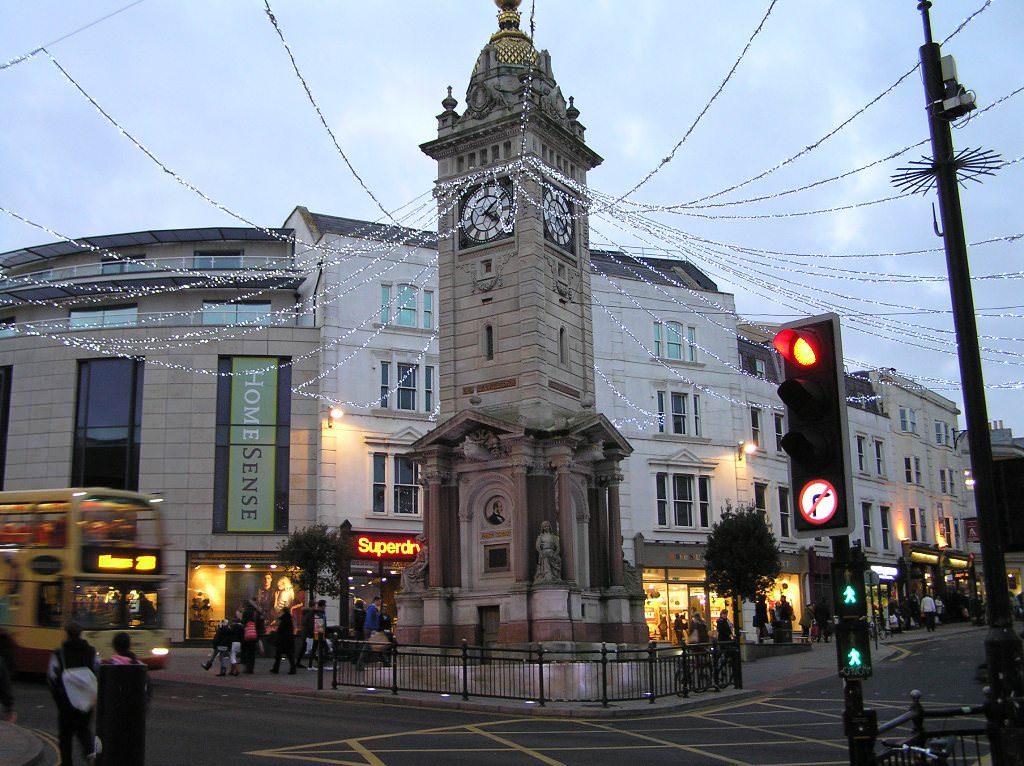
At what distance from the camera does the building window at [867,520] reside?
53188 mm

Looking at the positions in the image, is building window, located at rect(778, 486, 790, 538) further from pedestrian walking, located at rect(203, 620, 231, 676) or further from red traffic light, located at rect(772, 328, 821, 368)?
red traffic light, located at rect(772, 328, 821, 368)

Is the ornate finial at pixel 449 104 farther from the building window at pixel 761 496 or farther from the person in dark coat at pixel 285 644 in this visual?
the building window at pixel 761 496

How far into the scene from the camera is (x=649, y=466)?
44594mm

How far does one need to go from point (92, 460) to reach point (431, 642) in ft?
67.1

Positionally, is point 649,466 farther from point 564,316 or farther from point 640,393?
point 564,316

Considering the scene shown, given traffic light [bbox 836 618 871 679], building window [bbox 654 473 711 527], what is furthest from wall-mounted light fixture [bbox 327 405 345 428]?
traffic light [bbox 836 618 871 679]

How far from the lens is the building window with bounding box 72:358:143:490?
131 feet

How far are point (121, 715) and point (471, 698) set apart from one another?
44.8ft

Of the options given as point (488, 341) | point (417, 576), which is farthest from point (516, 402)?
point (417, 576)

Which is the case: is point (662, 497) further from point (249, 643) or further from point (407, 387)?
point (249, 643)

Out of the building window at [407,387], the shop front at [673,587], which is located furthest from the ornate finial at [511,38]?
the shop front at [673,587]

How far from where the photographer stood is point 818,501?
280 inches

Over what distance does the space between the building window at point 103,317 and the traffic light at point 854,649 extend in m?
38.3

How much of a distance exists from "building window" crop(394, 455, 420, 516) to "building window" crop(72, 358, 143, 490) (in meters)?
9.72
